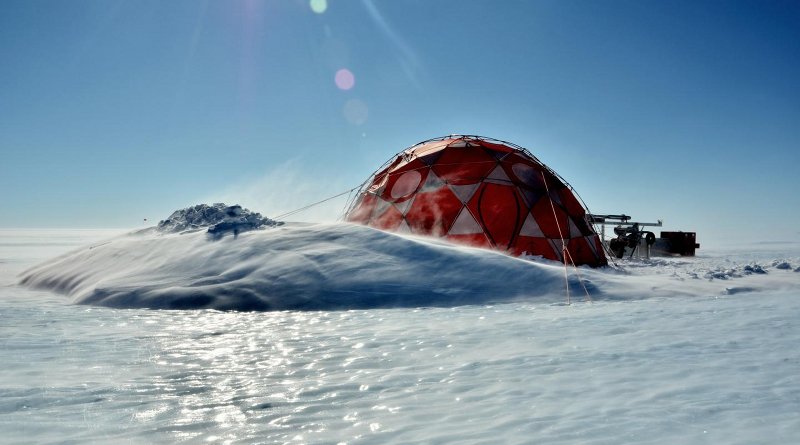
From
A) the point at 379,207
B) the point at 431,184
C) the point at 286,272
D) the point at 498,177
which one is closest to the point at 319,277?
the point at 286,272

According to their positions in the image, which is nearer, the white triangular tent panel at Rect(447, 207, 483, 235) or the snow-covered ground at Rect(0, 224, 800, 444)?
the snow-covered ground at Rect(0, 224, 800, 444)

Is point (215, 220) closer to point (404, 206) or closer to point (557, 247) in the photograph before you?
point (404, 206)

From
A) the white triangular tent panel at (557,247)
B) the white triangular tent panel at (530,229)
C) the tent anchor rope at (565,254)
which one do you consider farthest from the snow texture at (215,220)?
the white triangular tent panel at (557,247)

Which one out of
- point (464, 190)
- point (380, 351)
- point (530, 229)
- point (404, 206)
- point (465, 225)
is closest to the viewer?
point (380, 351)

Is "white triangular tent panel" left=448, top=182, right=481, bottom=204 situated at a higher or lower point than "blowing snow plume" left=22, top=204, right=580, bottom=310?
higher

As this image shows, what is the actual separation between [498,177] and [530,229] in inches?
62.5

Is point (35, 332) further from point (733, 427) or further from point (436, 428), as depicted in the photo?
point (733, 427)

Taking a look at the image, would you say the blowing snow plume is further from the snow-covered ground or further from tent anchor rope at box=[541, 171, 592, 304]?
tent anchor rope at box=[541, 171, 592, 304]

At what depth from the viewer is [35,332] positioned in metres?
5.06

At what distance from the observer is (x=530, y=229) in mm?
12156

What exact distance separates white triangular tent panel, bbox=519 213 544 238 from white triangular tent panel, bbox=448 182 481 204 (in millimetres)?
1477

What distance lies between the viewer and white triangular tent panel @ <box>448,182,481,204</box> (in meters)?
12.3

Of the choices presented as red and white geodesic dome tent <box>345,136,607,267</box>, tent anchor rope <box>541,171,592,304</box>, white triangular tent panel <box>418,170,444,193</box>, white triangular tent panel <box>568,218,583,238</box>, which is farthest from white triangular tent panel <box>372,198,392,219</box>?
white triangular tent panel <box>568,218,583,238</box>

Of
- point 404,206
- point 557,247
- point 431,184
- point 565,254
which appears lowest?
point 565,254
